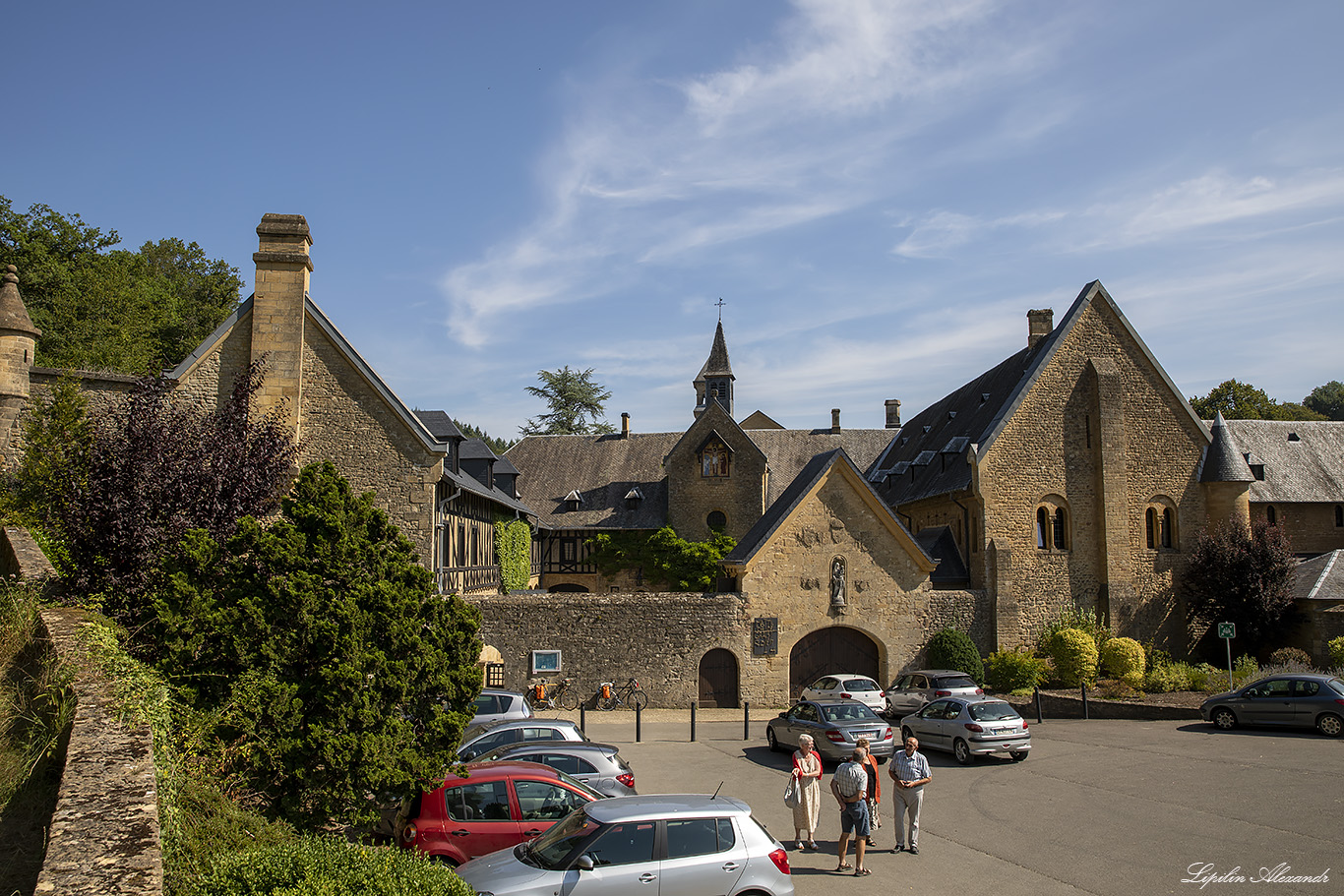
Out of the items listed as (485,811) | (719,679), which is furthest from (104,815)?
(719,679)

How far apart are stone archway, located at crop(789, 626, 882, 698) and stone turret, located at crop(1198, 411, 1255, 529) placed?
41.4 feet

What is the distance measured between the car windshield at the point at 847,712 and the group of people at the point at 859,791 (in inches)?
196

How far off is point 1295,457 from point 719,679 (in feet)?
85.4

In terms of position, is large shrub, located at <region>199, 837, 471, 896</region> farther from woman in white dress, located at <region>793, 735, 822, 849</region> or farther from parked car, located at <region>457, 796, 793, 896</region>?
woman in white dress, located at <region>793, 735, 822, 849</region>

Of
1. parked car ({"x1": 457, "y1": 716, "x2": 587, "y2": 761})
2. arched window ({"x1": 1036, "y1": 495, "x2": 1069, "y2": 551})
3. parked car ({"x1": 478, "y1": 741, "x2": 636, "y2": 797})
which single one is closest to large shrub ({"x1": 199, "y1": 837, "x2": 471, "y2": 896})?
parked car ({"x1": 478, "y1": 741, "x2": 636, "y2": 797})

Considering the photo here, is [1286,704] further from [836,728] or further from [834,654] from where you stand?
[834,654]

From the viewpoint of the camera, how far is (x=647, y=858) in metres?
7.77

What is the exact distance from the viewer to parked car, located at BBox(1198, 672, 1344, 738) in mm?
17766

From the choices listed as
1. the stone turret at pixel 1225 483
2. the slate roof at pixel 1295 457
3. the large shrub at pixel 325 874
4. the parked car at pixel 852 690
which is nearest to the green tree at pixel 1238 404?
the slate roof at pixel 1295 457

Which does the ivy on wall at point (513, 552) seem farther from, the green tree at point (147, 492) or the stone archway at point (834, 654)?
the green tree at point (147, 492)

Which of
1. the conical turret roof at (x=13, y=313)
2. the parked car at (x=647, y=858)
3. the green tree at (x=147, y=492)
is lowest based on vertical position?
the parked car at (x=647, y=858)

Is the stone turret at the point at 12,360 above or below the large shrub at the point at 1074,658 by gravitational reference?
above

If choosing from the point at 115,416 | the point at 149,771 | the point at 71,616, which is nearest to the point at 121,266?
the point at 115,416

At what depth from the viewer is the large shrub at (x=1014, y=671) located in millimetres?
24484
